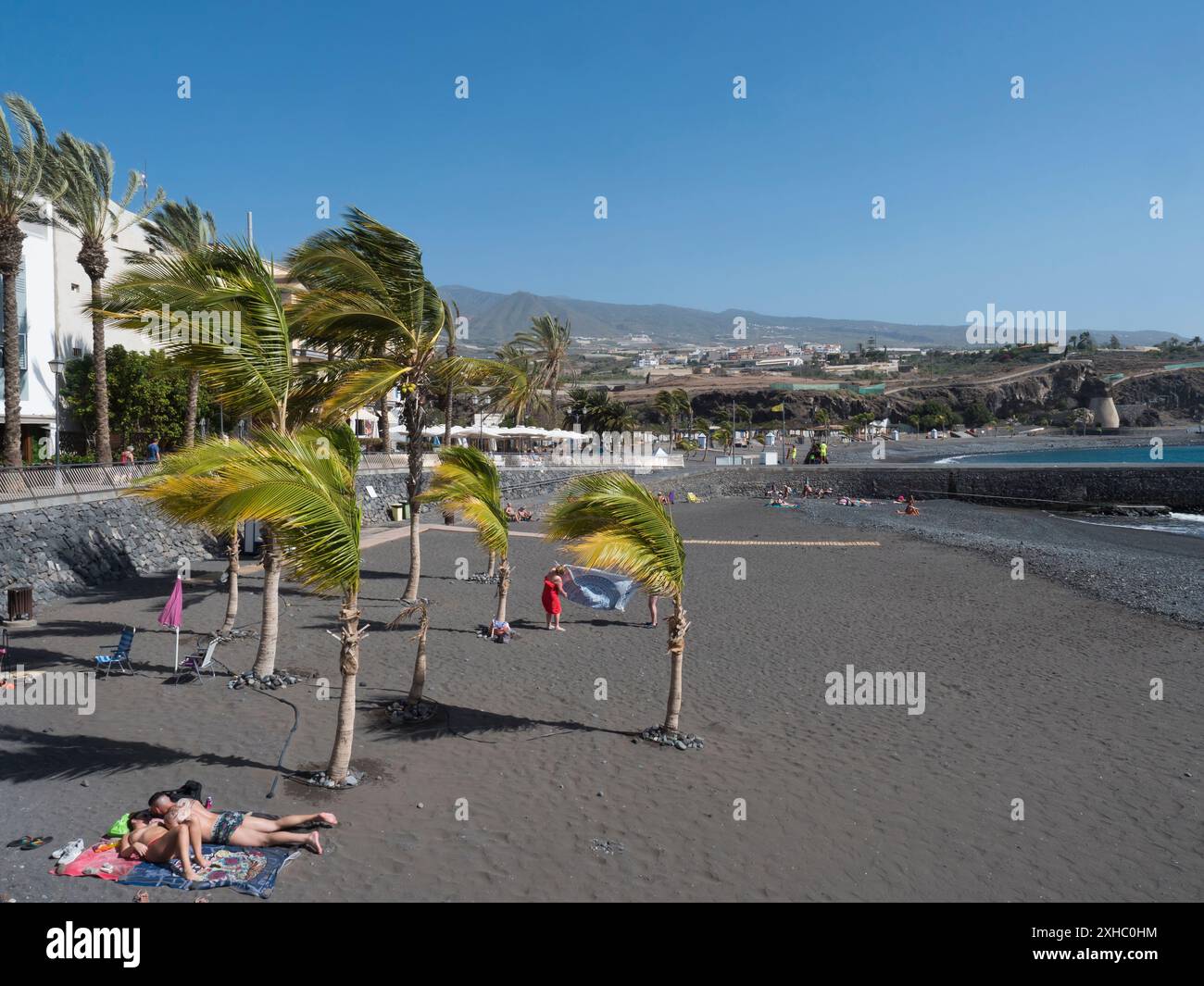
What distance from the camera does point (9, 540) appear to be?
1522 cm

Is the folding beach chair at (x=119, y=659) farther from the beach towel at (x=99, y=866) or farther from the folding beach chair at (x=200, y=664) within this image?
the beach towel at (x=99, y=866)

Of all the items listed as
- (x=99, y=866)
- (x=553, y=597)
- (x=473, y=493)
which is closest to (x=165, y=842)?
(x=99, y=866)

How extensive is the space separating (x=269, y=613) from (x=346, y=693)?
3533mm

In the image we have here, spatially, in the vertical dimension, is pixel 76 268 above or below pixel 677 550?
above

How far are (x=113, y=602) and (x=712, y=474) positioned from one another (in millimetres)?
37394

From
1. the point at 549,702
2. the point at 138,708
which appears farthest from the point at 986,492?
the point at 138,708

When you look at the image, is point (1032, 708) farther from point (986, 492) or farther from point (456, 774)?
point (986, 492)

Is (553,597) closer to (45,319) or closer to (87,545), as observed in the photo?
(87,545)

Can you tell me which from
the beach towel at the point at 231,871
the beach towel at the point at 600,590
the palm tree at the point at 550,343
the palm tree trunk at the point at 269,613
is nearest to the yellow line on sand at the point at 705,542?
the beach towel at the point at 600,590

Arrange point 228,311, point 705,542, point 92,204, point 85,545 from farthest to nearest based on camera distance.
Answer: point 705,542, point 92,204, point 85,545, point 228,311

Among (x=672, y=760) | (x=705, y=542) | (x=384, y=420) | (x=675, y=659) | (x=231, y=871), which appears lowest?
(x=672, y=760)

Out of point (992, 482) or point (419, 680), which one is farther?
point (992, 482)

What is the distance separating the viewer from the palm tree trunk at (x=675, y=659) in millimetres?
8617

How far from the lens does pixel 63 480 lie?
17.7m
